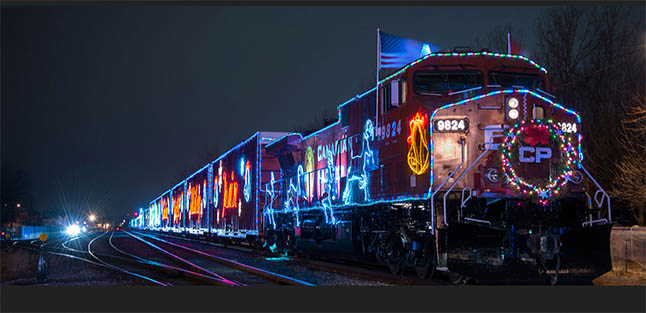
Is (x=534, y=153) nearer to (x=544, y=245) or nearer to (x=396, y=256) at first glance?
(x=544, y=245)

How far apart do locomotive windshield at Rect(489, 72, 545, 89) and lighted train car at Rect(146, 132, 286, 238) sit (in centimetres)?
1115

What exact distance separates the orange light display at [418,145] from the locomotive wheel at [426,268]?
159cm

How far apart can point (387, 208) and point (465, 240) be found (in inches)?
110

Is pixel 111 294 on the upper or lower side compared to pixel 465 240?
lower

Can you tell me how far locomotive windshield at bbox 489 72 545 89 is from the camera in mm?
11016

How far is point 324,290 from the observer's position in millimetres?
9094

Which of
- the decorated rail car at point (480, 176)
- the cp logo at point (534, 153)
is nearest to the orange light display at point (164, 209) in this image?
the decorated rail car at point (480, 176)

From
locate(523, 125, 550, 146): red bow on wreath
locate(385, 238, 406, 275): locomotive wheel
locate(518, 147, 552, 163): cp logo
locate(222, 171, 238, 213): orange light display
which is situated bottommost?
locate(385, 238, 406, 275): locomotive wheel

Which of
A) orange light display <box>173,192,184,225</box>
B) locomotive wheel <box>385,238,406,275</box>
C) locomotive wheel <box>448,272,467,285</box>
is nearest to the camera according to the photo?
locomotive wheel <box>448,272,467,285</box>

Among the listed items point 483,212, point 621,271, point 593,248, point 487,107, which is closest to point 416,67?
point 487,107

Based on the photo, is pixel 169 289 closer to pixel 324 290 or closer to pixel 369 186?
pixel 324 290

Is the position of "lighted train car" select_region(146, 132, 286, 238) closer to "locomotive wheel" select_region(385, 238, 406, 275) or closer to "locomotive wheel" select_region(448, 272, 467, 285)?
"locomotive wheel" select_region(385, 238, 406, 275)

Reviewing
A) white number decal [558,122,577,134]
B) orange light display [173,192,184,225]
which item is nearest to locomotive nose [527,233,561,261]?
white number decal [558,122,577,134]

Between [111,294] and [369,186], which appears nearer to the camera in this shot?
[111,294]
